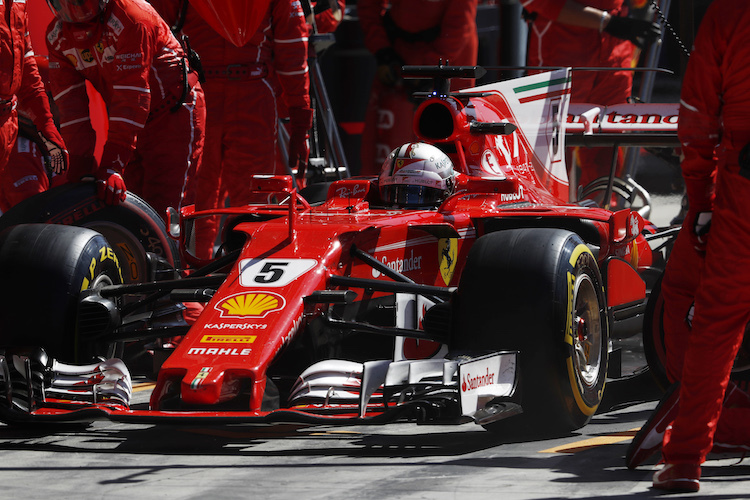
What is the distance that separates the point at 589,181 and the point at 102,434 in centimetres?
597

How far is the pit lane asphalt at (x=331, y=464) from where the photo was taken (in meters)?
4.06

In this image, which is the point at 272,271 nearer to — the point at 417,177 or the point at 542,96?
the point at 417,177

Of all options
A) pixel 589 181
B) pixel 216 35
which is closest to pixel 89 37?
pixel 216 35

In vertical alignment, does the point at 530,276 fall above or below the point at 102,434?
above

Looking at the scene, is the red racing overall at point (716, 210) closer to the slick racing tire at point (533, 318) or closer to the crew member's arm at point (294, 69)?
the slick racing tire at point (533, 318)

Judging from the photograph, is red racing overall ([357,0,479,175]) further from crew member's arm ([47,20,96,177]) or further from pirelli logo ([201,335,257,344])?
pirelli logo ([201,335,257,344])

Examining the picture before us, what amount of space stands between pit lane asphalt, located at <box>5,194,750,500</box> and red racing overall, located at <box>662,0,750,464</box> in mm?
248

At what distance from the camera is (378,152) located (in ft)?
35.3

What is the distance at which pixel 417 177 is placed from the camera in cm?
625

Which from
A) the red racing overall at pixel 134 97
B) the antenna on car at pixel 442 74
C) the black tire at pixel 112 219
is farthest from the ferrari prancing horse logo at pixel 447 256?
the red racing overall at pixel 134 97

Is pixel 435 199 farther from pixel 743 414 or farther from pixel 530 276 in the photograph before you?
pixel 743 414

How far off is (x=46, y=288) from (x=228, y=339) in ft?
3.25

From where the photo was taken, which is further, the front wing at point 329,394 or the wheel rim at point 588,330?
the wheel rim at point 588,330

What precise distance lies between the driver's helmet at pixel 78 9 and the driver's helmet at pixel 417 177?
6.11 ft
